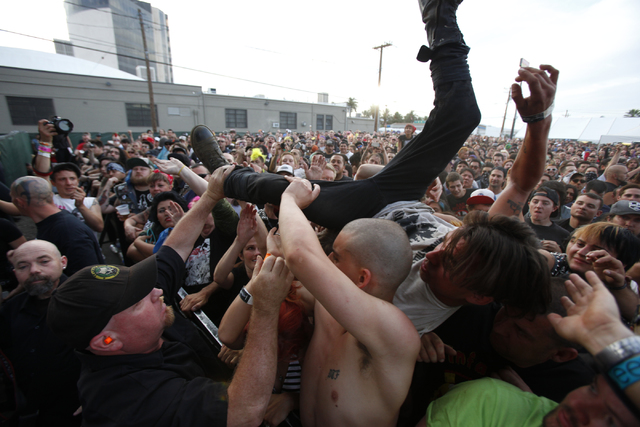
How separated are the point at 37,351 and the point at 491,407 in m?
3.06

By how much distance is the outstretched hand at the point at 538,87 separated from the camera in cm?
171

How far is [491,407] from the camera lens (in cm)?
121

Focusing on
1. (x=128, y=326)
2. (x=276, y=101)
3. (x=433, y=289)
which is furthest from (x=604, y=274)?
(x=276, y=101)

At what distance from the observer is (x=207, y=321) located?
2.39 metres

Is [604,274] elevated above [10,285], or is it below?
above

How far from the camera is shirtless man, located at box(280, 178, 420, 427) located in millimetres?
1090

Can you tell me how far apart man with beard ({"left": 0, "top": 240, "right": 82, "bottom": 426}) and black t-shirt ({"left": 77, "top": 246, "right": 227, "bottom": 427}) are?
1.21 metres

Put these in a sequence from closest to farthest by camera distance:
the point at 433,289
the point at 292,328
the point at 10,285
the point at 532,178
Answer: the point at 433,289 → the point at 292,328 → the point at 532,178 → the point at 10,285

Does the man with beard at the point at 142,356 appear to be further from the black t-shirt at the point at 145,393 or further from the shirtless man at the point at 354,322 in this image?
the shirtless man at the point at 354,322

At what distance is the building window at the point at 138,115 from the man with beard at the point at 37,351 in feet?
97.5

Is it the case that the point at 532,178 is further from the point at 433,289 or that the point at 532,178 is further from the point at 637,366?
the point at 637,366

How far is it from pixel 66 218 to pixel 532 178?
177 inches

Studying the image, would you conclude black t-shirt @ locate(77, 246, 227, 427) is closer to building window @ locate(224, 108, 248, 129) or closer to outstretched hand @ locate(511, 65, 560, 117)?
outstretched hand @ locate(511, 65, 560, 117)

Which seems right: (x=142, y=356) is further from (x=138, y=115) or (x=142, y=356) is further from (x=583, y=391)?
(x=138, y=115)
